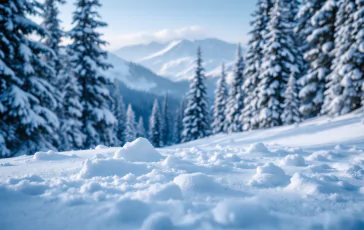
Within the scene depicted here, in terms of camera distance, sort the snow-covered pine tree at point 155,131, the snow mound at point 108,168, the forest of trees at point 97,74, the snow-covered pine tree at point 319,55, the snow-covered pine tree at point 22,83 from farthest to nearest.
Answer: the snow-covered pine tree at point 155,131 → the snow-covered pine tree at point 319,55 → the forest of trees at point 97,74 → the snow-covered pine tree at point 22,83 → the snow mound at point 108,168

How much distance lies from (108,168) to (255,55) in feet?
61.1

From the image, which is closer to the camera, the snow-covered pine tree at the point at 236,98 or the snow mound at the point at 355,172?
the snow mound at the point at 355,172

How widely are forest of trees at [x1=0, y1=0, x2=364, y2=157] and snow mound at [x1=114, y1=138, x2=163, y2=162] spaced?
20.5ft

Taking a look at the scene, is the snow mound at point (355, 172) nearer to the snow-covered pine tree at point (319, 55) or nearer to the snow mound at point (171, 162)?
the snow mound at point (171, 162)

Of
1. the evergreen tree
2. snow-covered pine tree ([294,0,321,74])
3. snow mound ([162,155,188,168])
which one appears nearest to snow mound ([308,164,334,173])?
snow mound ([162,155,188,168])

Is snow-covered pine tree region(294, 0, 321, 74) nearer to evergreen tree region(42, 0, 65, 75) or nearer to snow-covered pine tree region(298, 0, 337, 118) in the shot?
snow-covered pine tree region(298, 0, 337, 118)

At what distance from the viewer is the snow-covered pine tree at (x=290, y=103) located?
15668 mm

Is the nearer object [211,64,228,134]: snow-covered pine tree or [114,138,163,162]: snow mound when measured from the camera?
[114,138,163,162]: snow mound

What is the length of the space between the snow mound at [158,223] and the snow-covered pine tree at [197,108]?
78.7 ft

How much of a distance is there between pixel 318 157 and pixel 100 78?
12785mm

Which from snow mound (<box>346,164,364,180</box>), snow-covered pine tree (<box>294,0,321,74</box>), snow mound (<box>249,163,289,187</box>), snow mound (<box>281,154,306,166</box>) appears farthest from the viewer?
snow-covered pine tree (<box>294,0,321,74</box>)

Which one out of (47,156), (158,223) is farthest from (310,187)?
(47,156)

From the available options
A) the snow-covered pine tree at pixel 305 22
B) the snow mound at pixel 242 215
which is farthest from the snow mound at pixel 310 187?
the snow-covered pine tree at pixel 305 22

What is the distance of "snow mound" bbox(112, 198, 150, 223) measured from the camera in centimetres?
183
